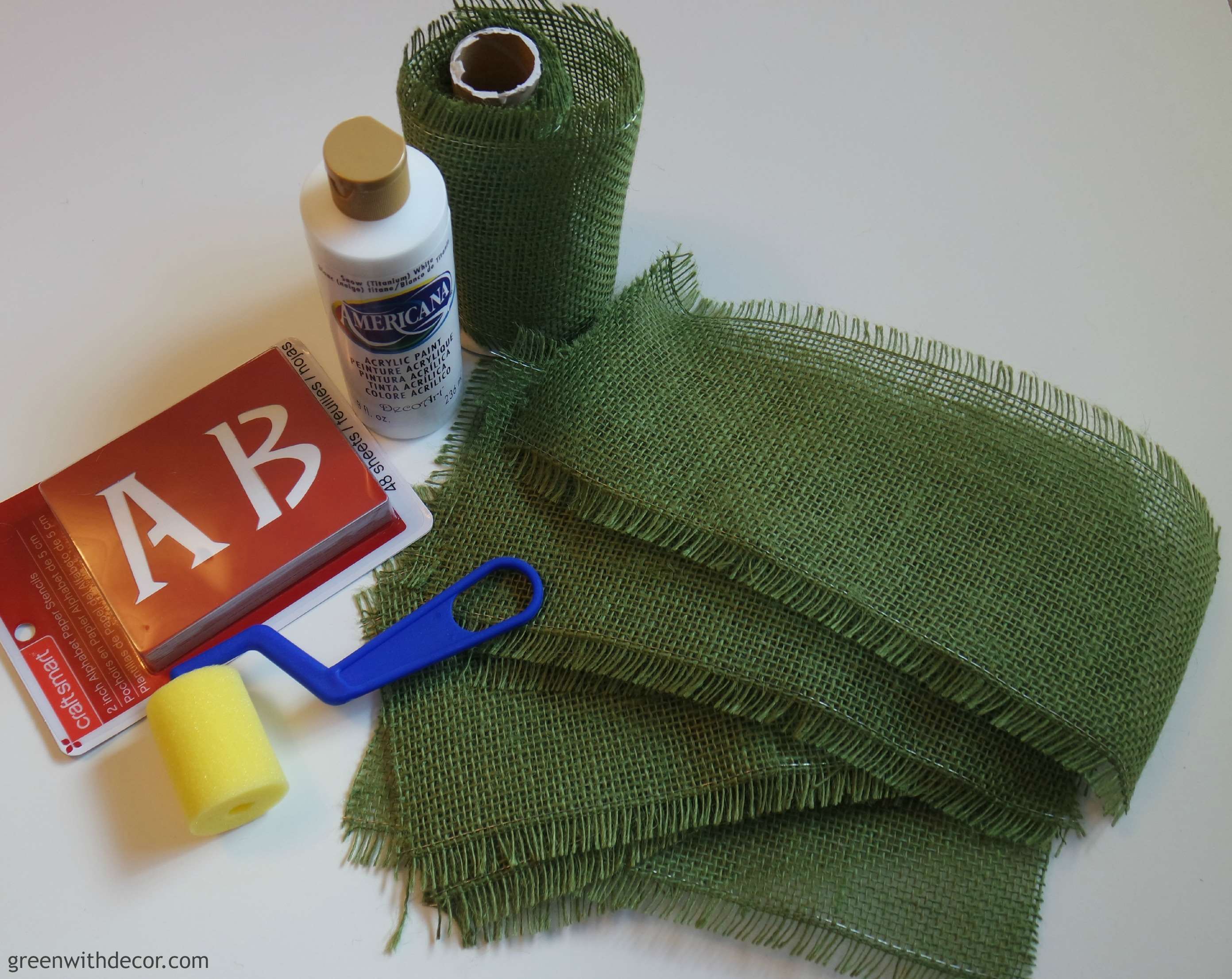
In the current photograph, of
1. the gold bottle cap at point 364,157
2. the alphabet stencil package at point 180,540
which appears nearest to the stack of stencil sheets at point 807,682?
the alphabet stencil package at point 180,540

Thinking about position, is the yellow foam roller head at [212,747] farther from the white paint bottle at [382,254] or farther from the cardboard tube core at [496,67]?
the cardboard tube core at [496,67]

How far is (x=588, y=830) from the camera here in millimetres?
692

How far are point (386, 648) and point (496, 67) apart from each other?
411 mm

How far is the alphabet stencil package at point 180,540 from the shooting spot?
0.73 metres

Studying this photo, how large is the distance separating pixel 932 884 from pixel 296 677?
0.46m

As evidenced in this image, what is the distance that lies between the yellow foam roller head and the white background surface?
5cm

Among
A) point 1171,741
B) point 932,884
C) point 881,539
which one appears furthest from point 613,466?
point 1171,741

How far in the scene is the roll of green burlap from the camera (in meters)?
0.67

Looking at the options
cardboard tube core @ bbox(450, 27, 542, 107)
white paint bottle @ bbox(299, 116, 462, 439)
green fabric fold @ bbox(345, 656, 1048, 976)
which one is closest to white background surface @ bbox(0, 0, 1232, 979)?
green fabric fold @ bbox(345, 656, 1048, 976)

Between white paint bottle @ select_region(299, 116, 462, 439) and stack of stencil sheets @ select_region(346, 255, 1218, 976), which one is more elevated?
white paint bottle @ select_region(299, 116, 462, 439)

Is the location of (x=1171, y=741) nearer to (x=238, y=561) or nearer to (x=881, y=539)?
(x=881, y=539)

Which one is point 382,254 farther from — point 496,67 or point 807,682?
point 807,682

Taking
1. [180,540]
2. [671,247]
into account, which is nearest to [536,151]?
[671,247]

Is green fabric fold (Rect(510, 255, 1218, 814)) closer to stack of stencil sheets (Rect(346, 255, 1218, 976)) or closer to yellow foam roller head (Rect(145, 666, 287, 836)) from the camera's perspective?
stack of stencil sheets (Rect(346, 255, 1218, 976))
